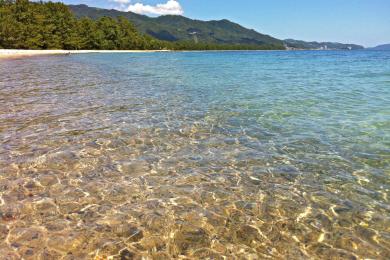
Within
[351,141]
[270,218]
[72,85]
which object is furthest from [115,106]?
[270,218]

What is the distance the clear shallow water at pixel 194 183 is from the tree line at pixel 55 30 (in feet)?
272

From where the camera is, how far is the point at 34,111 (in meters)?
15.4

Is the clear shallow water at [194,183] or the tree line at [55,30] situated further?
the tree line at [55,30]

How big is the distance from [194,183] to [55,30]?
116980 millimetres

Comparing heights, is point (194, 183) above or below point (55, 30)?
below

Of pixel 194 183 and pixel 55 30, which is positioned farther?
pixel 55 30

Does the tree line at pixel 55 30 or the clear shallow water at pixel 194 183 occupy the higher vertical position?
the tree line at pixel 55 30

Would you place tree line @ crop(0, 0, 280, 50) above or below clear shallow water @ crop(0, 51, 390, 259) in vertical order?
above

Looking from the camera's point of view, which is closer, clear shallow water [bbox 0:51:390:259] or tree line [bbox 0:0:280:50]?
clear shallow water [bbox 0:51:390:259]

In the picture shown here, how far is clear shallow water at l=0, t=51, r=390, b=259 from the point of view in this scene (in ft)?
18.9

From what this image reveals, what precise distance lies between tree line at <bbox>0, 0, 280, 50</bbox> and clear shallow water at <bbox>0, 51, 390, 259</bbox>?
8289 centimetres

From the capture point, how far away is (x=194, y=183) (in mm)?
8031

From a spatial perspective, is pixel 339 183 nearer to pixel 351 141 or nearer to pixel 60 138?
pixel 351 141

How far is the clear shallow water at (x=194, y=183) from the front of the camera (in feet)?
18.9
